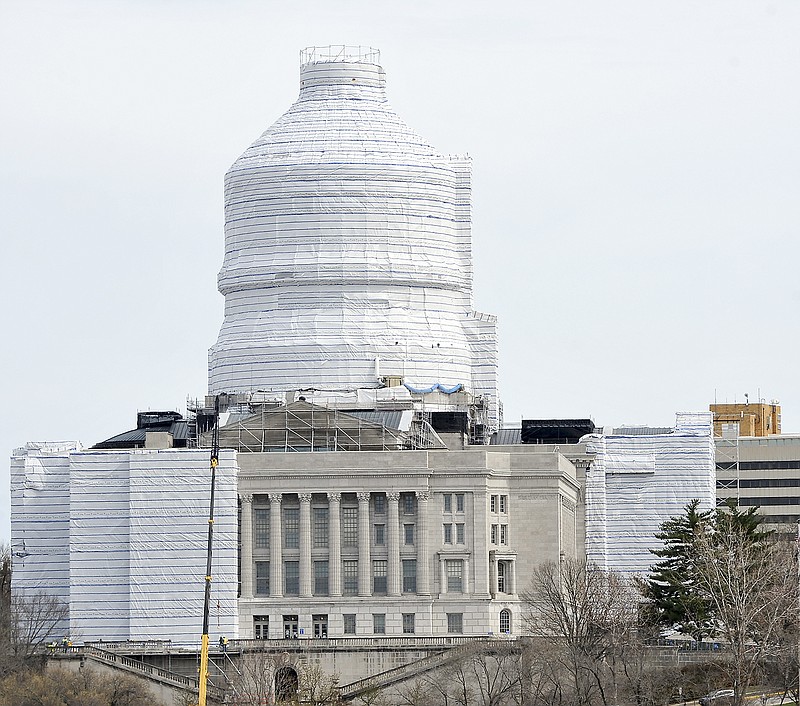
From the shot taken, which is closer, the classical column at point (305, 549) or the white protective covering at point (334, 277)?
the classical column at point (305, 549)

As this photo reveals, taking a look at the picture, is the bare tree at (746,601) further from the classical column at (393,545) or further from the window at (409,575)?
the classical column at (393,545)

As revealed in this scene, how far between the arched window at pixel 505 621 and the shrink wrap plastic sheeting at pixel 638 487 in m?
18.9

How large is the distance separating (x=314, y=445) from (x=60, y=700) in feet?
132

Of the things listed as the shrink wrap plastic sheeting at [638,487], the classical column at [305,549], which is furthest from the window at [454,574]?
the shrink wrap plastic sheeting at [638,487]

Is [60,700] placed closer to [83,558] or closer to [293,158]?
[83,558]

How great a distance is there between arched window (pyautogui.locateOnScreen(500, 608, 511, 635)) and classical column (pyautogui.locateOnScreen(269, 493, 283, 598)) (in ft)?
48.6

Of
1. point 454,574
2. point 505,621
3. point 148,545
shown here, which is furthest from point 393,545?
point 148,545

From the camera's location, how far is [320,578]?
557ft

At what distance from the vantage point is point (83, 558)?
560ft

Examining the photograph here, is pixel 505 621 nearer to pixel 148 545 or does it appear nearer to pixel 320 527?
pixel 320 527

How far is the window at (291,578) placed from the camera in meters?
170

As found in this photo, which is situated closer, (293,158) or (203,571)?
(203,571)

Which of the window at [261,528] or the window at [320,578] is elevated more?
the window at [261,528]

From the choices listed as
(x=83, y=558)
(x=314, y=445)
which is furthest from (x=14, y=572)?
(x=314, y=445)
